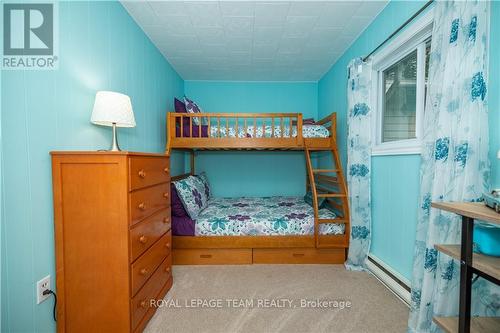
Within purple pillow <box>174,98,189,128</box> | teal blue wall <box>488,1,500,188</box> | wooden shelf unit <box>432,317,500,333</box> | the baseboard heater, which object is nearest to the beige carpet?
the baseboard heater

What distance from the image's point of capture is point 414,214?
5.77 ft

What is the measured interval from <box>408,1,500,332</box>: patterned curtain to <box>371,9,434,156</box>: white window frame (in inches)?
14.6

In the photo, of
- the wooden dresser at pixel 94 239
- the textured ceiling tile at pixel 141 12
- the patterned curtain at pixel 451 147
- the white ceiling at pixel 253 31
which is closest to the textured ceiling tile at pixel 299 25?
the white ceiling at pixel 253 31

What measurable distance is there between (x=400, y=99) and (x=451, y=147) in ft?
3.60

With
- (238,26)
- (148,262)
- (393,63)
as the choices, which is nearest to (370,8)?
(393,63)

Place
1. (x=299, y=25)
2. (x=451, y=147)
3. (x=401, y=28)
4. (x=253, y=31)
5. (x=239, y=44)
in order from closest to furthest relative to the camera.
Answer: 1. (x=451, y=147)
2. (x=401, y=28)
3. (x=299, y=25)
4. (x=253, y=31)
5. (x=239, y=44)

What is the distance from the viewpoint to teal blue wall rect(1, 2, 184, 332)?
111 centimetres

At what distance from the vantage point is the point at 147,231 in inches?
61.0

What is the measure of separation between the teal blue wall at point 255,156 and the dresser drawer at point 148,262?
2.14 meters

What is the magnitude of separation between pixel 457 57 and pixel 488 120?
0.37 m

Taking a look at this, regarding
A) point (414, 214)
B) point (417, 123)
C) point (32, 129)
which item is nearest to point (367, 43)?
point (417, 123)

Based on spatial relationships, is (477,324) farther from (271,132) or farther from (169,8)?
(169,8)

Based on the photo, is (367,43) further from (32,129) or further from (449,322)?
(32,129)

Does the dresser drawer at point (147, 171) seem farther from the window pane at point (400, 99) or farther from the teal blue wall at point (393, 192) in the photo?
the window pane at point (400, 99)
